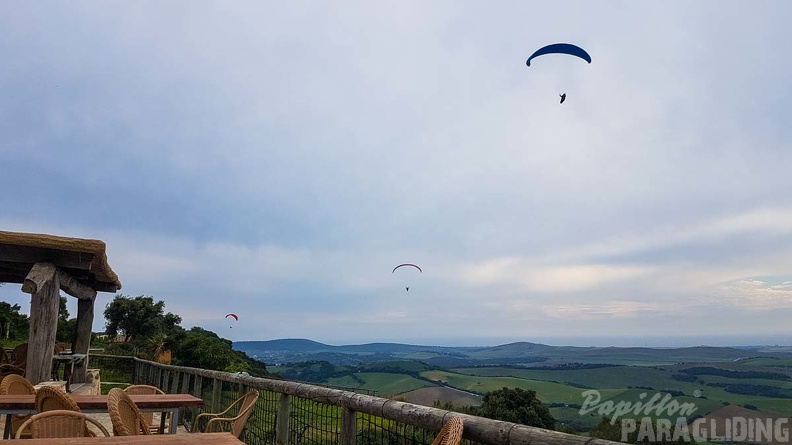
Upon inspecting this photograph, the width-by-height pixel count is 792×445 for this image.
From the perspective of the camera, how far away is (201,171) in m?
14.9

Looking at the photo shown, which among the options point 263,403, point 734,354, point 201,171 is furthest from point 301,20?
point 734,354

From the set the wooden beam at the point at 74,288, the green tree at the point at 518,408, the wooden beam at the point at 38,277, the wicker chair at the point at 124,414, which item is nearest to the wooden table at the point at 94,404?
the wicker chair at the point at 124,414

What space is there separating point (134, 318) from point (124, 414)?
38938mm

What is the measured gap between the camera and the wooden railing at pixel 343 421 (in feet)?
5.53

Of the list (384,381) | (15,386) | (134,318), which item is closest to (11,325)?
(134,318)

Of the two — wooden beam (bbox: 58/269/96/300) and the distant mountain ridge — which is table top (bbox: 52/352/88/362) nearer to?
wooden beam (bbox: 58/269/96/300)

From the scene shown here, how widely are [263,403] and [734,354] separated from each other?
116 meters

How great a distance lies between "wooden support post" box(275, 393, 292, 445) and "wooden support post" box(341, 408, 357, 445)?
102cm

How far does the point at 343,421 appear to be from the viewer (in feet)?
8.94

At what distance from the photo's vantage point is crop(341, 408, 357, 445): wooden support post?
8.78 feet

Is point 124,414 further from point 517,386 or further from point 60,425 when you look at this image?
point 517,386

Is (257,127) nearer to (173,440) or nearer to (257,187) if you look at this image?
(257,187)

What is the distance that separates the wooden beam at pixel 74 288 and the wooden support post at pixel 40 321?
0.37 metres

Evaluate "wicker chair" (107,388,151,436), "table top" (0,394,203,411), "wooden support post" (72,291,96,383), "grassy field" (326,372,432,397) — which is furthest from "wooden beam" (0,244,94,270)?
"grassy field" (326,372,432,397)
